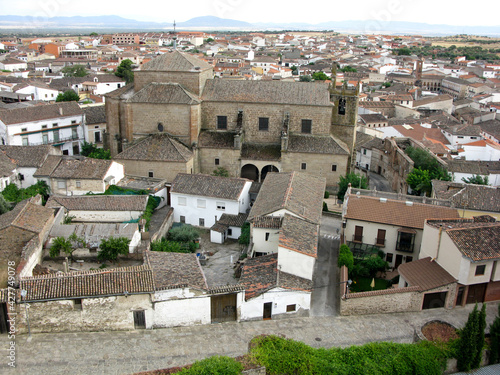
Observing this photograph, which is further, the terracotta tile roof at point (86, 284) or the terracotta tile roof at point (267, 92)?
the terracotta tile roof at point (267, 92)

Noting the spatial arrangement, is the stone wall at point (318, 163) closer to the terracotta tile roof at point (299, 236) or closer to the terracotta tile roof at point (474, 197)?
the terracotta tile roof at point (474, 197)

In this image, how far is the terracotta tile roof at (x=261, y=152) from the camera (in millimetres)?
37612

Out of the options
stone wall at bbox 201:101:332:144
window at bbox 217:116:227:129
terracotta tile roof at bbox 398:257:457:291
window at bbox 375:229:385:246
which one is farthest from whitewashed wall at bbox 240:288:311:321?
window at bbox 217:116:227:129

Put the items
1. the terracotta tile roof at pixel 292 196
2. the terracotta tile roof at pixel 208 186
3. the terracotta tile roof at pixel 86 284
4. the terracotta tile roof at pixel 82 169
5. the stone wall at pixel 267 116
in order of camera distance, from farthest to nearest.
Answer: the stone wall at pixel 267 116
the terracotta tile roof at pixel 82 169
the terracotta tile roof at pixel 208 186
the terracotta tile roof at pixel 292 196
the terracotta tile roof at pixel 86 284

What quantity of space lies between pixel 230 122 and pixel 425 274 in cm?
2172

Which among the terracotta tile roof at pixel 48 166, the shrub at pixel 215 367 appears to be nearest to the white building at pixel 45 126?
the terracotta tile roof at pixel 48 166

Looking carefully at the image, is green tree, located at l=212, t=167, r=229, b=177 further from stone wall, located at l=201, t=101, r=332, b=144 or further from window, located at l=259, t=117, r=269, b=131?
window, located at l=259, t=117, r=269, b=131

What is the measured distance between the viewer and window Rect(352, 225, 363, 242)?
26812 millimetres

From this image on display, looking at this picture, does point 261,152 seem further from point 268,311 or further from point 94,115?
point 94,115

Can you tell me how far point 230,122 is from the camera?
38.9 metres

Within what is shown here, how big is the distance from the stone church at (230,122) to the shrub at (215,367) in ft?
71.8

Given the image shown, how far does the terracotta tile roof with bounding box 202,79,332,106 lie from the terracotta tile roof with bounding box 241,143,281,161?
367 cm

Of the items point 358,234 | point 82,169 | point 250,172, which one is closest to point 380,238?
point 358,234

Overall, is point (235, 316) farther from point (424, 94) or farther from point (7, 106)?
point (424, 94)
